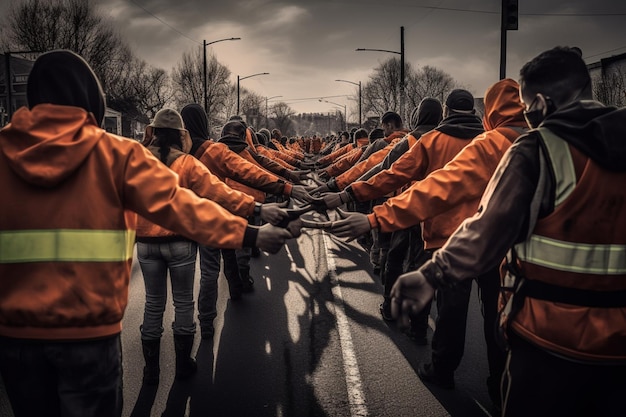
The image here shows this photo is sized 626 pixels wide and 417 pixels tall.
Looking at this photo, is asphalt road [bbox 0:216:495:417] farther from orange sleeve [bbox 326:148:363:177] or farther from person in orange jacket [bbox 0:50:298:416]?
orange sleeve [bbox 326:148:363:177]

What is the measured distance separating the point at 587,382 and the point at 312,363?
3110 mm

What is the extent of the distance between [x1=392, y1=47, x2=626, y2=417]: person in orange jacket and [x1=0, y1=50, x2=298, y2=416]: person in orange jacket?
4.17 feet

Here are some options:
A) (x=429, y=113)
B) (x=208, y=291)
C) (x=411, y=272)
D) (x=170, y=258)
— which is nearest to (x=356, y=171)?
(x=429, y=113)

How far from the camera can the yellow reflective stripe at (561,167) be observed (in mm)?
1852

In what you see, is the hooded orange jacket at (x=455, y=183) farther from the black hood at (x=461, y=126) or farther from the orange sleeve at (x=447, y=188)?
the black hood at (x=461, y=126)

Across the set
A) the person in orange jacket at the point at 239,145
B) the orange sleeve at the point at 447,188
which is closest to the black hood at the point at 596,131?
the orange sleeve at the point at 447,188

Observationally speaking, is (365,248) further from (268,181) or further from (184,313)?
(184,313)

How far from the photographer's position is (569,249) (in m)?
1.90

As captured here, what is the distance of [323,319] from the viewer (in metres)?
5.98

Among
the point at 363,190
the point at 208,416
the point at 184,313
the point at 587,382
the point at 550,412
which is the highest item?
the point at 363,190

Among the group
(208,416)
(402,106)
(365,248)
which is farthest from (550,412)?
(402,106)

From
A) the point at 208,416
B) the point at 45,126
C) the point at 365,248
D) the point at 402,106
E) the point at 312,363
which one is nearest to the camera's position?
the point at 45,126

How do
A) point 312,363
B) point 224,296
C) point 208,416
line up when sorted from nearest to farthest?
point 208,416
point 312,363
point 224,296

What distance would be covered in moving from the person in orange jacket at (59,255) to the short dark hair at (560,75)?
184cm
